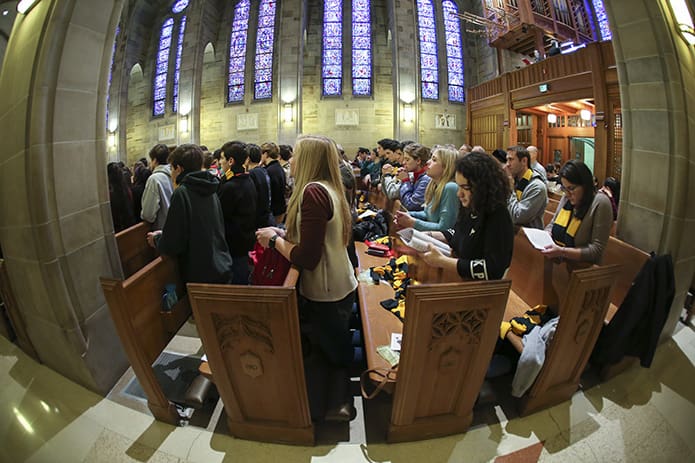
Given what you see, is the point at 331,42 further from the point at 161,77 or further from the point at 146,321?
the point at 146,321

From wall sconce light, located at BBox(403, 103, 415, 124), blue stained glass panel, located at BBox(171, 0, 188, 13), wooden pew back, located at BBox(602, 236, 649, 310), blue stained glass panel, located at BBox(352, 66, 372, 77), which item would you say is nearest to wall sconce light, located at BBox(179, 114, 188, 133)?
blue stained glass panel, located at BBox(171, 0, 188, 13)

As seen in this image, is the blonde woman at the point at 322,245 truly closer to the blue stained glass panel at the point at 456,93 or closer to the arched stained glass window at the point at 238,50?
the arched stained glass window at the point at 238,50

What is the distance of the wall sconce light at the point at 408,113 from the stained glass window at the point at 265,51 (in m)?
4.46

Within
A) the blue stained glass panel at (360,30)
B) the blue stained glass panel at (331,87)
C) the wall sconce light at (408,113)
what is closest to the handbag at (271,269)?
the blue stained glass panel at (331,87)

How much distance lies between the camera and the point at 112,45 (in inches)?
57.2

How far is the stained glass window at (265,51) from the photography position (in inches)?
225

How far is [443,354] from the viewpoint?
1.09 meters

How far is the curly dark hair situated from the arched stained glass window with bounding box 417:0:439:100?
987 cm

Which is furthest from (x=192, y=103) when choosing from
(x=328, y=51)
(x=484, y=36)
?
(x=484, y=36)

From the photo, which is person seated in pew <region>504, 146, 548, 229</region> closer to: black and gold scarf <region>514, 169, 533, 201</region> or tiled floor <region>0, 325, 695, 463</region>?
black and gold scarf <region>514, 169, 533, 201</region>

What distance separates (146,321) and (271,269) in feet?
1.99

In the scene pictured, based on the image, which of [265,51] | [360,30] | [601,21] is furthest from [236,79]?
[601,21]

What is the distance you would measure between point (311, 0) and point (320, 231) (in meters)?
10.9

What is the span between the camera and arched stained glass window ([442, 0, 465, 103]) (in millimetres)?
9664
